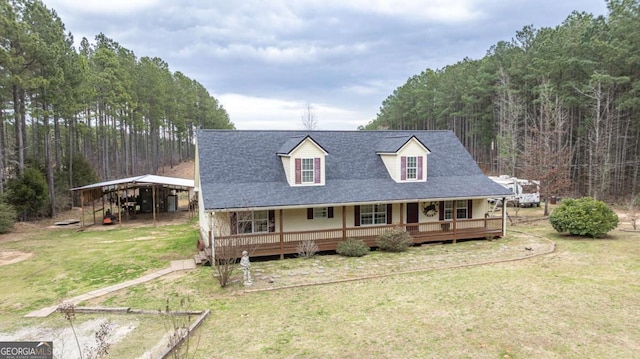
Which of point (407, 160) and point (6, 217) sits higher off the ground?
point (407, 160)

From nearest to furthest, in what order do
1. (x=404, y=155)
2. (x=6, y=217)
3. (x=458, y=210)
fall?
(x=404, y=155), (x=458, y=210), (x=6, y=217)

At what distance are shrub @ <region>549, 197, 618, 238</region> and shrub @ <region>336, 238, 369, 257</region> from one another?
11.0 metres

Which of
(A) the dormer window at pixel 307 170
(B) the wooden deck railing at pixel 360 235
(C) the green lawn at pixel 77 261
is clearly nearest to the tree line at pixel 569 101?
(B) the wooden deck railing at pixel 360 235

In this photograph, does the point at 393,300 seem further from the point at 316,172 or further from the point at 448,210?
the point at 448,210

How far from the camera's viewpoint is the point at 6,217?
22.8m

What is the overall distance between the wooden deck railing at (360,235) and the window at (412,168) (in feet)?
8.56

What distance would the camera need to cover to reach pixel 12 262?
641 inches

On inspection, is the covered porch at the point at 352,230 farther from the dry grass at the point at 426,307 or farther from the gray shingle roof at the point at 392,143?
the gray shingle roof at the point at 392,143

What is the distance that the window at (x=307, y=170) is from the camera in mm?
17562

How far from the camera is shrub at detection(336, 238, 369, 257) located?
16.4 metres

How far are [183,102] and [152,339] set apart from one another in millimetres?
51655

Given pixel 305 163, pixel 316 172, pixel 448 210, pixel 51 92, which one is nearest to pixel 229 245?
pixel 305 163

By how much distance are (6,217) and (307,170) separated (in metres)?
20.0

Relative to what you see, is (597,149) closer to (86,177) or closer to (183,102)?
(86,177)
